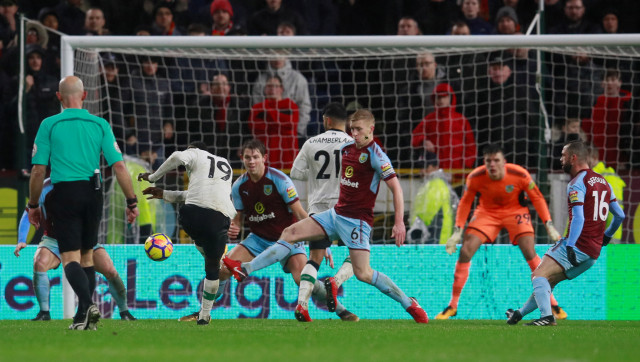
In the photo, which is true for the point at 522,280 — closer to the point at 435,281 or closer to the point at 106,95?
the point at 435,281

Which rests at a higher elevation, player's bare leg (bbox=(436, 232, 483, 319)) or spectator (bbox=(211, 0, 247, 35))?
spectator (bbox=(211, 0, 247, 35))

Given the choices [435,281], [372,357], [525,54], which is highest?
[525,54]

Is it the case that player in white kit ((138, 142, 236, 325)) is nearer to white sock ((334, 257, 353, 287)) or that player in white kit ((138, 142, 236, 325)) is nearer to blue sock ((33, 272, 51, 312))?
white sock ((334, 257, 353, 287))

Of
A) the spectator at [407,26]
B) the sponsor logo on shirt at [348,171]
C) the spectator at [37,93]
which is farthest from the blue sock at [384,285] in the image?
the spectator at [37,93]

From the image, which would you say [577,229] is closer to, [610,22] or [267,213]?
[267,213]

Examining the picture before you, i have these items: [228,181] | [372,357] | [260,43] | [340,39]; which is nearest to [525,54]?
[340,39]

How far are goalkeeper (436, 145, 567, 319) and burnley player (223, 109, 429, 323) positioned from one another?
224 cm

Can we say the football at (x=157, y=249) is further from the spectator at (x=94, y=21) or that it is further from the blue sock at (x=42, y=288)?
the spectator at (x=94, y=21)

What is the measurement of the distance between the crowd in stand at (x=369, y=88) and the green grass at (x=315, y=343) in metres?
4.37

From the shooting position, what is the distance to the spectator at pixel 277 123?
13.4 meters

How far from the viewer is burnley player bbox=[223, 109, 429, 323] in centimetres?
941

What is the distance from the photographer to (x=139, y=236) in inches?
502

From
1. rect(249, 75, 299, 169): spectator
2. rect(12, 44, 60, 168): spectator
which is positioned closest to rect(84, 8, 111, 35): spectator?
rect(12, 44, 60, 168): spectator

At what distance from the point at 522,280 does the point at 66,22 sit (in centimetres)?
763
